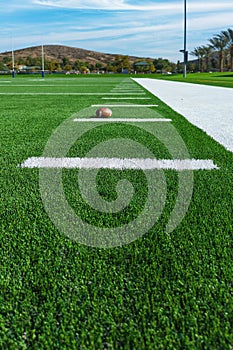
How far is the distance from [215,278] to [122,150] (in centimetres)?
239

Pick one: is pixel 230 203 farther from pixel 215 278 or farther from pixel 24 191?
pixel 24 191

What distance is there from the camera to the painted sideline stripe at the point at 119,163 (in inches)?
127

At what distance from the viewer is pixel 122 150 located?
3.90 metres

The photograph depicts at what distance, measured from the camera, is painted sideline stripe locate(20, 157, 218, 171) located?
3217mm

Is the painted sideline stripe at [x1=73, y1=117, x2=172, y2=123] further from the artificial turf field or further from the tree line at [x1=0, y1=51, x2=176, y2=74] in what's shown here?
the tree line at [x1=0, y1=51, x2=176, y2=74]

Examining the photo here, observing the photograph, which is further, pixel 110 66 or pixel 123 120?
pixel 110 66

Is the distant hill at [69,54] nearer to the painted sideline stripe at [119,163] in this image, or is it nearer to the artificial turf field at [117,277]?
the painted sideline stripe at [119,163]

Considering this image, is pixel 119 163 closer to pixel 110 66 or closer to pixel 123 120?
pixel 123 120

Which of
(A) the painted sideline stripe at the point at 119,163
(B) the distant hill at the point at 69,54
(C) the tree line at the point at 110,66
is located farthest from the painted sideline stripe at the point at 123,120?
(B) the distant hill at the point at 69,54

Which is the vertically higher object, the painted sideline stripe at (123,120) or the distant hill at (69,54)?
the distant hill at (69,54)

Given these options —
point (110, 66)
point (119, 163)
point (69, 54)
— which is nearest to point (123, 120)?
point (119, 163)

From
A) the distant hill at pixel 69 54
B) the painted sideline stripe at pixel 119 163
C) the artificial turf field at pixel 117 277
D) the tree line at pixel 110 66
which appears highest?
the distant hill at pixel 69 54

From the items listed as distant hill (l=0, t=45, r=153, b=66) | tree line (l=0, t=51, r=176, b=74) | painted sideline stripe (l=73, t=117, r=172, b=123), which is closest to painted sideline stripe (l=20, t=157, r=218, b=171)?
painted sideline stripe (l=73, t=117, r=172, b=123)

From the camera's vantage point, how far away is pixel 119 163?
132 inches
